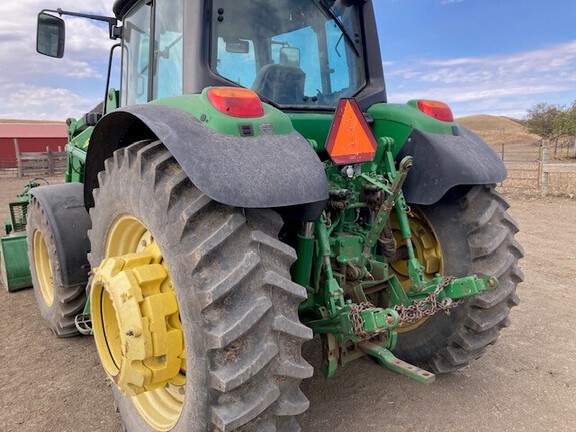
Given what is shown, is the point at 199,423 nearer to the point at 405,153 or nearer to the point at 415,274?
the point at 415,274

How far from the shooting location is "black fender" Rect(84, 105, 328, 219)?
166 centimetres

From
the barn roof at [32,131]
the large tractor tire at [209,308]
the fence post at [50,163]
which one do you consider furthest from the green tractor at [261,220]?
the barn roof at [32,131]

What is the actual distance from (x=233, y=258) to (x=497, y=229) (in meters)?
1.72

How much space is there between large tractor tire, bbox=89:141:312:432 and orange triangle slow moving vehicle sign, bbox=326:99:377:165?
745 millimetres

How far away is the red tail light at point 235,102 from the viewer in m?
1.92

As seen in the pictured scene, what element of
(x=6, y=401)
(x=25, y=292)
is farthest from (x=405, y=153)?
(x=25, y=292)

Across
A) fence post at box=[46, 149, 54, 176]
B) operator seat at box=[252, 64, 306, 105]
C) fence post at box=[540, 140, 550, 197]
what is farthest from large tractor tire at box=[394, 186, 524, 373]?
fence post at box=[46, 149, 54, 176]

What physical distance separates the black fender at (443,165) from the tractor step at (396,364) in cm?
86

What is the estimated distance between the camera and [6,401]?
2.86 metres

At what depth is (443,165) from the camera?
256cm

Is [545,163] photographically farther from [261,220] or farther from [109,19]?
[261,220]

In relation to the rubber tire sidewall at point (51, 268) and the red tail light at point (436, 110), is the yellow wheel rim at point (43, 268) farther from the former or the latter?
the red tail light at point (436, 110)

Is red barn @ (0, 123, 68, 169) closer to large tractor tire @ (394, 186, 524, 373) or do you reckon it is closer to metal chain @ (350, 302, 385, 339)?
large tractor tire @ (394, 186, 524, 373)

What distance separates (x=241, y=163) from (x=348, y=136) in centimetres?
90
